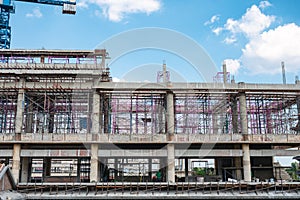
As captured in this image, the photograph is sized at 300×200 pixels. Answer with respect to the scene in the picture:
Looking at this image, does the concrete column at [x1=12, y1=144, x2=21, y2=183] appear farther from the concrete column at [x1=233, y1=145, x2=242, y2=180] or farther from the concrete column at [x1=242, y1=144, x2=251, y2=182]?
the concrete column at [x1=242, y1=144, x2=251, y2=182]

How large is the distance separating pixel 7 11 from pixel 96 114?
2905 centimetres

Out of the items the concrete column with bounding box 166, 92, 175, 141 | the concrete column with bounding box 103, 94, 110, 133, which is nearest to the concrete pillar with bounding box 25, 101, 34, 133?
the concrete column with bounding box 103, 94, 110, 133

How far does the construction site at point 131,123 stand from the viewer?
1264 inches

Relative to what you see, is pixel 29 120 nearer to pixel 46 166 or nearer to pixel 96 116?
pixel 46 166

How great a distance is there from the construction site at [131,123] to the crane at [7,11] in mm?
15421

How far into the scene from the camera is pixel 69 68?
114 ft

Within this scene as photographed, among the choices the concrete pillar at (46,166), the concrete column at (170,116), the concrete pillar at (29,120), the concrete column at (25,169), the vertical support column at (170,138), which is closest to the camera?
the vertical support column at (170,138)

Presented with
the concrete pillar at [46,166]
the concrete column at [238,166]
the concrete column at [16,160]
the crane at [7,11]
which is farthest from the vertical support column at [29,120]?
the concrete column at [238,166]

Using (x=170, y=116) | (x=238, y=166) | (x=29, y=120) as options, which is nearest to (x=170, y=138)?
(x=170, y=116)

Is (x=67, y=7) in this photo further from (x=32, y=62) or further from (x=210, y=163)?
(x=210, y=163)

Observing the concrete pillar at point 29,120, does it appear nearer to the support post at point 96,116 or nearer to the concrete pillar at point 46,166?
the concrete pillar at point 46,166

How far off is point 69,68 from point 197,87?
540 inches

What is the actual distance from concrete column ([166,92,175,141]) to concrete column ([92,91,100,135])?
287 inches

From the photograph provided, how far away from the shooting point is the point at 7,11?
51.9 metres
